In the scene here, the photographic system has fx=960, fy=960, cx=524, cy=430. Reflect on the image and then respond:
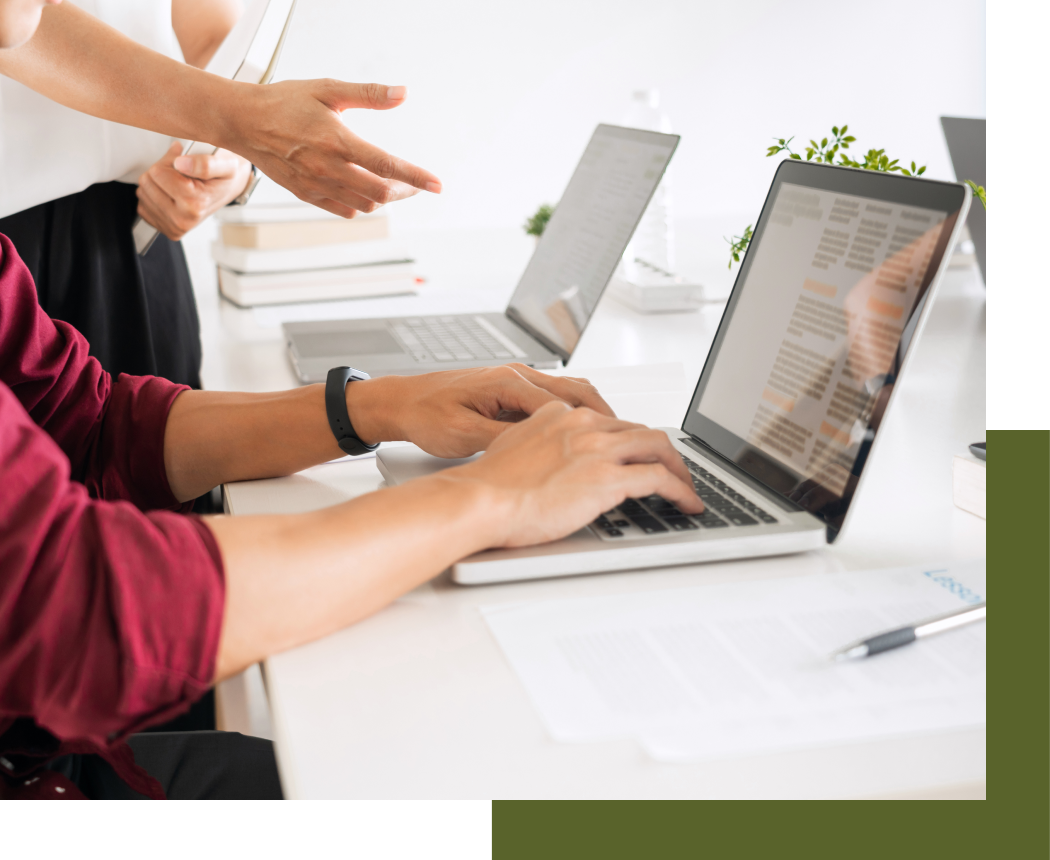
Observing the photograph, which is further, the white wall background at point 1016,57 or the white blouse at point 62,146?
the white wall background at point 1016,57

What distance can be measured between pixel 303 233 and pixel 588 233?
596mm

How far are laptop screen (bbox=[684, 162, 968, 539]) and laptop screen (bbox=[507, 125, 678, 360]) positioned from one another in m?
0.40

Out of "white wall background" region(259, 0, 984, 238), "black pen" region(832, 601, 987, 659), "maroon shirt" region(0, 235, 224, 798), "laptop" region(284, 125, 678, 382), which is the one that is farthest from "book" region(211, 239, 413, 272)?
"white wall background" region(259, 0, 984, 238)

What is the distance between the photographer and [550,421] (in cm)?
69

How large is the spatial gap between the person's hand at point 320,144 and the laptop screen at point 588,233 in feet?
1.26

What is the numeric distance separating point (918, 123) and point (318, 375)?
319 cm

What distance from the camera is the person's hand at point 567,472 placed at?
2.06 feet

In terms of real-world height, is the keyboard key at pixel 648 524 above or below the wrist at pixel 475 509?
below

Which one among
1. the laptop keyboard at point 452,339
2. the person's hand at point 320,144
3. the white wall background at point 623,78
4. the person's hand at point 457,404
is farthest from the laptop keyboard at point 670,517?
the white wall background at point 623,78

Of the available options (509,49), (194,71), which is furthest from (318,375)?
(509,49)

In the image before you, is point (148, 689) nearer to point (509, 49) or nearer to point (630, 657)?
point (630, 657)

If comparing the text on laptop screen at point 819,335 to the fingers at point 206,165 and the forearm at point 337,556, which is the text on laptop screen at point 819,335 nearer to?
the forearm at point 337,556

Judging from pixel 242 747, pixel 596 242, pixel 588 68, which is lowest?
pixel 242 747

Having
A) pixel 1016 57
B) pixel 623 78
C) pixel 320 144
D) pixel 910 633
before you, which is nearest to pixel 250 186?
pixel 320 144
